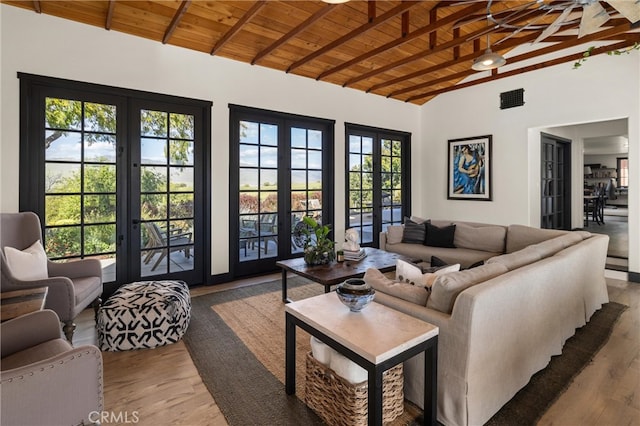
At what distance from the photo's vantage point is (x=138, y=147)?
3.92 meters

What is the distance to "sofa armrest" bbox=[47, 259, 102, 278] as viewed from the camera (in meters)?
2.92

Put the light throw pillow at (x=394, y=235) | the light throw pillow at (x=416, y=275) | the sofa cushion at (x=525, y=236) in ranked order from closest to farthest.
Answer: the light throw pillow at (x=416, y=275)
the sofa cushion at (x=525, y=236)
the light throw pillow at (x=394, y=235)

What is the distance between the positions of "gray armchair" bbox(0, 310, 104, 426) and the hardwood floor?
22.6 inches

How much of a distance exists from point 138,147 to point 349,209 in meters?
3.60

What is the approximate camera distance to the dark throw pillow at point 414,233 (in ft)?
16.5

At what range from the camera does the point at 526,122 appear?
18.1 ft

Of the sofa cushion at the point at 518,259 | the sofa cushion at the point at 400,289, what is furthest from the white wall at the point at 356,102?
the sofa cushion at the point at 518,259

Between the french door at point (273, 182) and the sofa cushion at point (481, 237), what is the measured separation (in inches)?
84.9

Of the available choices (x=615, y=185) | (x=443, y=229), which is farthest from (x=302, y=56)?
(x=615, y=185)

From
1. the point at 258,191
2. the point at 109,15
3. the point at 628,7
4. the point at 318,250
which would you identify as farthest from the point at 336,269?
the point at 109,15

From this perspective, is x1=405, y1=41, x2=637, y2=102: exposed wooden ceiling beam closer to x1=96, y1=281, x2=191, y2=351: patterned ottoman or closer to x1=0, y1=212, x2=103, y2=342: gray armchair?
x1=96, y1=281, x2=191, y2=351: patterned ottoman

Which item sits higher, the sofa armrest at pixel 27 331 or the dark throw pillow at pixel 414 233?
the dark throw pillow at pixel 414 233

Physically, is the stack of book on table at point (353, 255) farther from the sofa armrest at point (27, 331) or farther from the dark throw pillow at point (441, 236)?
the sofa armrest at point (27, 331)

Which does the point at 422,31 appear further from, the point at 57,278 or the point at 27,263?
the point at 27,263
